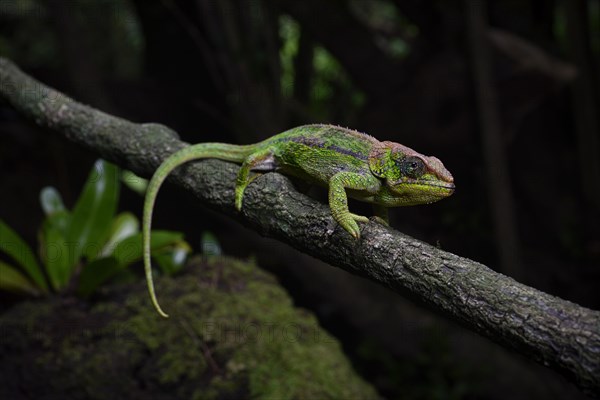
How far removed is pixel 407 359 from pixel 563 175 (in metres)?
2.34

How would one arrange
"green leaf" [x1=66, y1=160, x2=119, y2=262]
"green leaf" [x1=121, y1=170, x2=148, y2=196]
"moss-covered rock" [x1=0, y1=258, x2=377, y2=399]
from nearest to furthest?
"moss-covered rock" [x1=0, y1=258, x2=377, y2=399] < "green leaf" [x1=66, y1=160, x2=119, y2=262] < "green leaf" [x1=121, y1=170, x2=148, y2=196]

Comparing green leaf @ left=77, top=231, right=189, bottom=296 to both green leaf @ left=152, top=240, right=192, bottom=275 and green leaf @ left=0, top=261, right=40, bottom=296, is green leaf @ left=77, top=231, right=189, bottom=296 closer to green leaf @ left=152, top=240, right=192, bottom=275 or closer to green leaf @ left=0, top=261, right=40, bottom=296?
green leaf @ left=152, top=240, right=192, bottom=275

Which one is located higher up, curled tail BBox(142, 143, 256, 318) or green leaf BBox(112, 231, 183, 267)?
curled tail BBox(142, 143, 256, 318)

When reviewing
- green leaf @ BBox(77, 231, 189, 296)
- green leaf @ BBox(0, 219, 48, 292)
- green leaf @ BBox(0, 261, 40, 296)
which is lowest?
green leaf @ BBox(0, 261, 40, 296)

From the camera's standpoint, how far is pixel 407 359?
4.32 metres

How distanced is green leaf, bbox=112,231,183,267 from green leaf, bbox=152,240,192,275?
17cm

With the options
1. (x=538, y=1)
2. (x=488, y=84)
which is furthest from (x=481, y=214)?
(x=538, y=1)

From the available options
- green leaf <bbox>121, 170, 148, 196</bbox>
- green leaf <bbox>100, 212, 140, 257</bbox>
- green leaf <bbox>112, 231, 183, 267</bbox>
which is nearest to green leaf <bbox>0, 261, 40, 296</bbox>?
green leaf <bbox>100, 212, 140, 257</bbox>

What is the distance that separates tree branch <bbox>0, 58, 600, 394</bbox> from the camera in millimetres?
1412

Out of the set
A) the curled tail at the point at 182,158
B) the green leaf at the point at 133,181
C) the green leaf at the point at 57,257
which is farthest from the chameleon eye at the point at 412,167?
the green leaf at the point at 133,181

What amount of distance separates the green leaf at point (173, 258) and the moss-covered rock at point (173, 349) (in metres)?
0.15

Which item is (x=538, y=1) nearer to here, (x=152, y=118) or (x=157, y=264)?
(x=152, y=118)

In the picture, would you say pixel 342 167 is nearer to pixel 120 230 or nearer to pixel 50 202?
pixel 120 230

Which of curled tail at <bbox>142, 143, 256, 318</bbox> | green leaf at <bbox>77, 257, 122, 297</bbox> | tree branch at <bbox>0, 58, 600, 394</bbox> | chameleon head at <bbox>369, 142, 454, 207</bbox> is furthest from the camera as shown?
green leaf at <bbox>77, 257, 122, 297</bbox>
